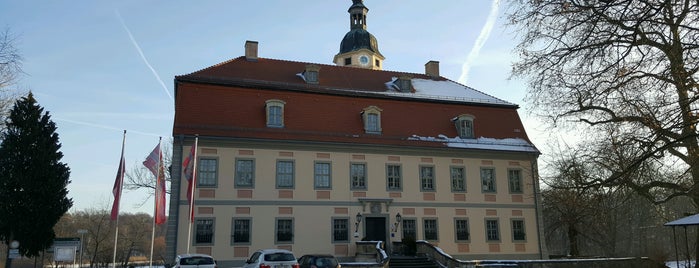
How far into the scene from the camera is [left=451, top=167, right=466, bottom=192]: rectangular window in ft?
94.5

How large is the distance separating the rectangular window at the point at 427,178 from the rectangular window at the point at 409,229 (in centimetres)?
199

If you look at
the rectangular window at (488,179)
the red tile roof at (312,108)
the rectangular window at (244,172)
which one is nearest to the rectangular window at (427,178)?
the red tile roof at (312,108)

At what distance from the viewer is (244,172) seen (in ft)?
83.8

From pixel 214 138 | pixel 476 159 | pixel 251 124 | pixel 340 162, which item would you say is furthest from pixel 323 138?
pixel 476 159

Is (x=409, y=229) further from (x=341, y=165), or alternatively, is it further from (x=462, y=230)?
(x=341, y=165)

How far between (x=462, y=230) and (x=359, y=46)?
21.0 meters

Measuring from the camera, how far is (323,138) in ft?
87.0

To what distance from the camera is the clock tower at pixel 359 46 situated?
44.5 metres

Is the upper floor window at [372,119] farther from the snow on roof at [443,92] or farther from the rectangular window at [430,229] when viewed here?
the rectangular window at [430,229]

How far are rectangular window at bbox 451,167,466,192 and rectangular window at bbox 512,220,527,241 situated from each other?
358cm

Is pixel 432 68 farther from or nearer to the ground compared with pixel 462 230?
farther from the ground

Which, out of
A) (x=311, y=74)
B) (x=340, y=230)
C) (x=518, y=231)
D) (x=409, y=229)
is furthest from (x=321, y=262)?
(x=518, y=231)

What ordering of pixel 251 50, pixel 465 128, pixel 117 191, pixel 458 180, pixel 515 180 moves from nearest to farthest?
pixel 117 191 < pixel 458 180 < pixel 465 128 < pixel 515 180 < pixel 251 50

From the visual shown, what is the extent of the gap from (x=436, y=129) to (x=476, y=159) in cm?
278
